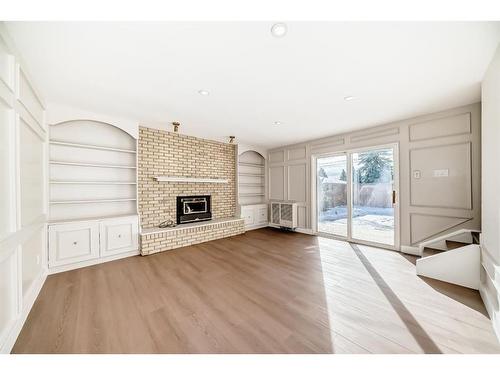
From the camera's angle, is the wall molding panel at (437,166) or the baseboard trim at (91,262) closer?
the baseboard trim at (91,262)

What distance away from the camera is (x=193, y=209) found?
490 cm

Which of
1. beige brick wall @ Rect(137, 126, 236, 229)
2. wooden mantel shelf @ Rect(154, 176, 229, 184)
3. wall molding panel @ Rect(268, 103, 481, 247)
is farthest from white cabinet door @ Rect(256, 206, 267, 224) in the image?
wall molding panel @ Rect(268, 103, 481, 247)

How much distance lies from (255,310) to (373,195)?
367cm

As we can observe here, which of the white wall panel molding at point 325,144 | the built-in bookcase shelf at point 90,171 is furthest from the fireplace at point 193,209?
the white wall panel molding at point 325,144

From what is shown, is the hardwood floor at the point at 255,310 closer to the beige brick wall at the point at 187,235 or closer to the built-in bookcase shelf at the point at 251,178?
the beige brick wall at the point at 187,235

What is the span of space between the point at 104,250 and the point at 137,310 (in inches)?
74.9

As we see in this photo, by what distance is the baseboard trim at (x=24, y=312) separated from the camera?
1.53 meters

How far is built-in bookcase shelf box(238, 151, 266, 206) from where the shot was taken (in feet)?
20.1

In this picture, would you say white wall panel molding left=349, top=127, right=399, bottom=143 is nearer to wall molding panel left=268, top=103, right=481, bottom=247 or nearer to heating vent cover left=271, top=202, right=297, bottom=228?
wall molding panel left=268, top=103, right=481, bottom=247

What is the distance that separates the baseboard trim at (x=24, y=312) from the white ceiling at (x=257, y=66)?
2.47 metres

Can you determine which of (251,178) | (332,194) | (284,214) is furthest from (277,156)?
(332,194)

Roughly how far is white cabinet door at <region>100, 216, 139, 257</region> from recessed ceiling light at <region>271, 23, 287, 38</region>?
12.1ft

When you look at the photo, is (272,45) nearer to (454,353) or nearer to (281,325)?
(281,325)

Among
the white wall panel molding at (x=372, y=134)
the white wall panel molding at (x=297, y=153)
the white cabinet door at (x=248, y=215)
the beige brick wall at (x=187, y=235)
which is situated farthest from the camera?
the white cabinet door at (x=248, y=215)
